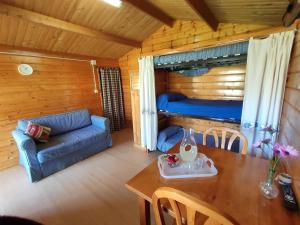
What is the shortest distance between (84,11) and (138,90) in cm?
160

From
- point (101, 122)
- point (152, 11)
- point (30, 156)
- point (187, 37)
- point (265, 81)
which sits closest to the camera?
point (265, 81)

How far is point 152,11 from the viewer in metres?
2.56

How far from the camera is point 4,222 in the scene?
2.60 feet

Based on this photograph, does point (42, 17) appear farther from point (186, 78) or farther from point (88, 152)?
point (186, 78)

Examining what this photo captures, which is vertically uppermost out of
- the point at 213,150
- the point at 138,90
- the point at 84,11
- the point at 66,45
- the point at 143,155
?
the point at 84,11

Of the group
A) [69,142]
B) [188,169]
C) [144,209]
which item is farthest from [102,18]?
[144,209]

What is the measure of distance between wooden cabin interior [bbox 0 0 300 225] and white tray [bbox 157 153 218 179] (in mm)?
10

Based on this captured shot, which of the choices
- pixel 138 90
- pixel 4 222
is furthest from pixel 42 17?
pixel 4 222

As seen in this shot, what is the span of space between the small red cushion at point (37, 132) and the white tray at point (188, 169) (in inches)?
95.9

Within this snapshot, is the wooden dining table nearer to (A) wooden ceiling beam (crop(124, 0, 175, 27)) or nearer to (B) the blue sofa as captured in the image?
(B) the blue sofa

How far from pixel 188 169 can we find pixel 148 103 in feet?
6.59

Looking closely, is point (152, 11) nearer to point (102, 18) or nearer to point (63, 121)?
point (102, 18)

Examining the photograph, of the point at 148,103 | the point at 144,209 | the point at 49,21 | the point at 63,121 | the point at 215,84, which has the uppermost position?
the point at 49,21

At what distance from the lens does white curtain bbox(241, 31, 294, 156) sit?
175 centimetres
